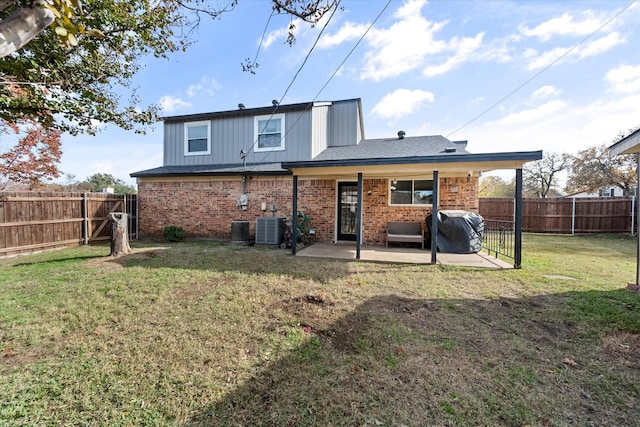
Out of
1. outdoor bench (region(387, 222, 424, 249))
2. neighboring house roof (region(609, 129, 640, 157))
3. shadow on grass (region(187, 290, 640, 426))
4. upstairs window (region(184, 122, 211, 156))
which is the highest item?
upstairs window (region(184, 122, 211, 156))

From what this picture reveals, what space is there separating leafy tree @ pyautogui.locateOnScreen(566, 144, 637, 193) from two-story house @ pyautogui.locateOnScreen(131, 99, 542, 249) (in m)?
16.7

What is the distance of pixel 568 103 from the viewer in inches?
380

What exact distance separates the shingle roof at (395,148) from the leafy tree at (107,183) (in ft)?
114

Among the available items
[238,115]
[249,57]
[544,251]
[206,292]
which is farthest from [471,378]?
[238,115]

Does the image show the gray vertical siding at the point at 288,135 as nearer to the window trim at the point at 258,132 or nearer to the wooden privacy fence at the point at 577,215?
the window trim at the point at 258,132

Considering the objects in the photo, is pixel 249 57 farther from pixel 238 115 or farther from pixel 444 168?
pixel 238 115

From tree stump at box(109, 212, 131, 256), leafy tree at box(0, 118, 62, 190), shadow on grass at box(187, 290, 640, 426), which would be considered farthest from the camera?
leafy tree at box(0, 118, 62, 190)

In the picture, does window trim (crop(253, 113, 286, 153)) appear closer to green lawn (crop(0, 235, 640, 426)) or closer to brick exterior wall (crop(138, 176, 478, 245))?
brick exterior wall (crop(138, 176, 478, 245))

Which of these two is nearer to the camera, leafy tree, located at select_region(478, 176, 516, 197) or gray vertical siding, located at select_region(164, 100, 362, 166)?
gray vertical siding, located at select_region(164, 100, 362, 166)

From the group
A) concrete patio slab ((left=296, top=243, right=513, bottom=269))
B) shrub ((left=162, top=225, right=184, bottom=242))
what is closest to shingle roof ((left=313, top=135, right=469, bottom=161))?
concrete patio slab ((left=296, top=243, right=513, bottom=269))

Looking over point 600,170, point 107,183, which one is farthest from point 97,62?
point 107,183

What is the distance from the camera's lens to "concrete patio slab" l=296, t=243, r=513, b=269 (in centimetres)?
654

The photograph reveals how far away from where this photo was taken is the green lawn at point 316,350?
201 cm

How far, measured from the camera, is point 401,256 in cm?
735
